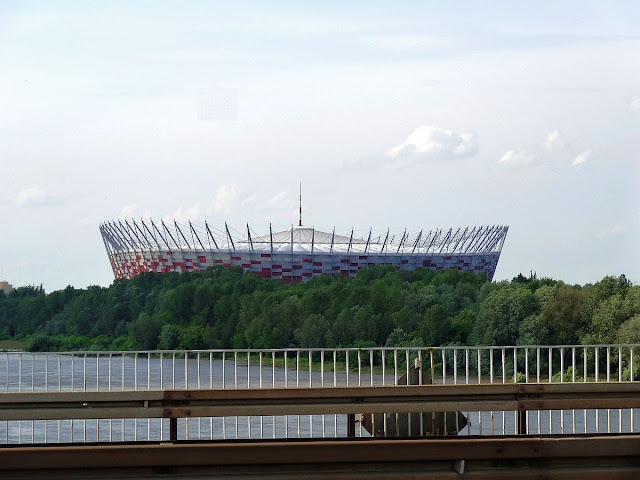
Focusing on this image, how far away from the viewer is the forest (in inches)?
1972

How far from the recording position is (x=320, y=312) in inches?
2813

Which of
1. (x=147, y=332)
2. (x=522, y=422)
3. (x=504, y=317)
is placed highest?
(x=522, y=422)

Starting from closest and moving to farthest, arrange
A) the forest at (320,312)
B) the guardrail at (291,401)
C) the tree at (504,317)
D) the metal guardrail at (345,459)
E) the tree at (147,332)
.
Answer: the metal guardrail at (345,459), the guardrail at (291,401), the forest at (320,312), the tree at (504,317), the tree at (147,332)

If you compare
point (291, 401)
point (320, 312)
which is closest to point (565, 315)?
point (320, 312)

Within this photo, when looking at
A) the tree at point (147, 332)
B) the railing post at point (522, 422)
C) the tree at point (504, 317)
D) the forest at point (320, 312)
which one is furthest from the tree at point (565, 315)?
the railing post at point (522, 422)

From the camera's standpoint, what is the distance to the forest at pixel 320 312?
5009 cm

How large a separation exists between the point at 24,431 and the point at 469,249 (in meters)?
77.7

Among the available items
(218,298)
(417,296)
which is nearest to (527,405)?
(417,296)

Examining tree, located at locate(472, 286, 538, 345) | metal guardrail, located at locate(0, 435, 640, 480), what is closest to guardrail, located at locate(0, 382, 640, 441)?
metal guardrail, located at locate(0, 435, 640, 480)

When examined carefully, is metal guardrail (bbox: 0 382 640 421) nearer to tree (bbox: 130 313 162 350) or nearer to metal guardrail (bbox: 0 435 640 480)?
metal guardrail (bbox: 0 435 640 480)

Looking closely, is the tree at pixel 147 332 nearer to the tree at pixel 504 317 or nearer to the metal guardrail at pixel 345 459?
the tree at pixel 504 317

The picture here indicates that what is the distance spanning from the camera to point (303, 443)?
5.69 m

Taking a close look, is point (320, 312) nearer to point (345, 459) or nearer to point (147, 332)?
point (147, 332)

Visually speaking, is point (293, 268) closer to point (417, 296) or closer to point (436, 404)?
point (417, 296)
